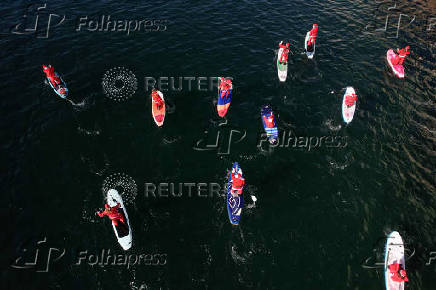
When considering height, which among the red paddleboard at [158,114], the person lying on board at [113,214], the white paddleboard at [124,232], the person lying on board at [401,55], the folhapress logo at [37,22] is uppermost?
the folhapress logo at [37,22]

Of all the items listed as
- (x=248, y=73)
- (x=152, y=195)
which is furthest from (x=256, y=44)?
(x=152, y=195)

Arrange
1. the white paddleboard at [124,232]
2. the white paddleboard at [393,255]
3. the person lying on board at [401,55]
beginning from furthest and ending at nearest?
the person lying on board at [401,55]
the white paddleboard at [124,232]
the white paddleboard at [393,255]

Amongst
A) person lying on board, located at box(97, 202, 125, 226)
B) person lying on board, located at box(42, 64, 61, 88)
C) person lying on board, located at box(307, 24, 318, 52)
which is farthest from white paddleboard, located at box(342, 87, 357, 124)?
person lying on board, located at box(42, 64, 61, 88)

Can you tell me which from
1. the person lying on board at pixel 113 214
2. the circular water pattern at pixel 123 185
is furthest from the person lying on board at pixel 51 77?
the person lying on board at pixel 113 214

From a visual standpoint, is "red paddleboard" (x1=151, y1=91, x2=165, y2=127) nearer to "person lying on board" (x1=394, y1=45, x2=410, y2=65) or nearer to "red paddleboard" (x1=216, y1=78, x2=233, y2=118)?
"red paddleboard" (x1=216, y1=78, x2=233, y2=118)

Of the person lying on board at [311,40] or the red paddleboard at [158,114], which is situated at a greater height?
the person lying on board at [311,40]

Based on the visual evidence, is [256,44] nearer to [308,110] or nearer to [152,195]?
[308,110]

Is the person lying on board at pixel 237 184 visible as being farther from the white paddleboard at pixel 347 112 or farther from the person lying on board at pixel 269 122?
the white paddleboard at pixel 347 112

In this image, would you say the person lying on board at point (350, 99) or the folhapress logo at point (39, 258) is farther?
the person lying on board at point (350, 99)
